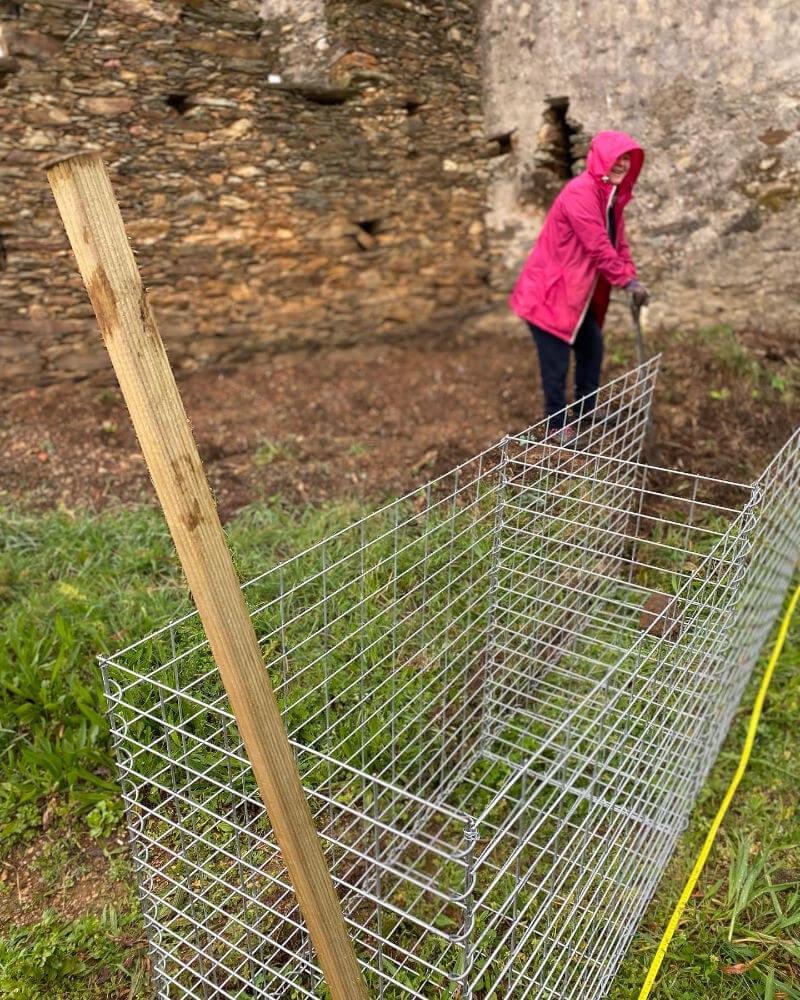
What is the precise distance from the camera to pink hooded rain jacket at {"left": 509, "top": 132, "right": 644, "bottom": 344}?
368 cm

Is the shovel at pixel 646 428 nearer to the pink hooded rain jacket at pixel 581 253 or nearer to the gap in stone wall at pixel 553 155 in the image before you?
the pink hooded rain jacket at pixel 581 253

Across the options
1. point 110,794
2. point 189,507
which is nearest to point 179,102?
point 110,794

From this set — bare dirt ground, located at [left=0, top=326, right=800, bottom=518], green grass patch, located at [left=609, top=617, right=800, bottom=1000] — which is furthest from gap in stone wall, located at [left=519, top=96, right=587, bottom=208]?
green grass patch, located at [left=609, top=617, right=800, bottom=1000]

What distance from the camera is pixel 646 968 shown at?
220 centimetres

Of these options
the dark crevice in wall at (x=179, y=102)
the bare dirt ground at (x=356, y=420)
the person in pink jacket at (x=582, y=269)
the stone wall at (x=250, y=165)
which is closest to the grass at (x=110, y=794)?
the bare dirt ground at (x=356, y=420)

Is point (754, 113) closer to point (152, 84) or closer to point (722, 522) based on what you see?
point (722, 522)

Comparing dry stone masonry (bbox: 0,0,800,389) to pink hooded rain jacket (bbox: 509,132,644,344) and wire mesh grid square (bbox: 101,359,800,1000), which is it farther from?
wire mesh grid square (bbox: 101,359,800,1000)

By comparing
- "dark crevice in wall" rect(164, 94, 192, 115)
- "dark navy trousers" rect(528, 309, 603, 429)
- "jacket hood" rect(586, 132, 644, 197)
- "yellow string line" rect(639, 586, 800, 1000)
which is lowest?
"yellow string line" rect(639, 586, 800, 1000)

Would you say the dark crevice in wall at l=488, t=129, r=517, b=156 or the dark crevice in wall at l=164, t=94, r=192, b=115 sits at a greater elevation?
the dark crevice in wall at l=164, t=94, r=192, b=115

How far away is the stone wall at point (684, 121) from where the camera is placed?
466cm

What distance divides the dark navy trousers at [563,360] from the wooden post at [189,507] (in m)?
2.90

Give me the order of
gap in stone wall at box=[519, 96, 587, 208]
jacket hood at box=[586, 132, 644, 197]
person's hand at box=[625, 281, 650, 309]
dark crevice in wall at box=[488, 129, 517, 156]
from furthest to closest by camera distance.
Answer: dark crevice in wall at box=[488, 129, 517, 156]
gap in stone wall at box=[519, 96, 587, 208]
person's hand at box=[625, 281, 650, 309]
jacket hood at box=[586, 132, 644, 197]

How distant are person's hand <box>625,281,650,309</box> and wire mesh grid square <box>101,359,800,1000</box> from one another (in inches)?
29.5

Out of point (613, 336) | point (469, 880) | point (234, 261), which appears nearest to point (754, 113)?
point (613, 336)
